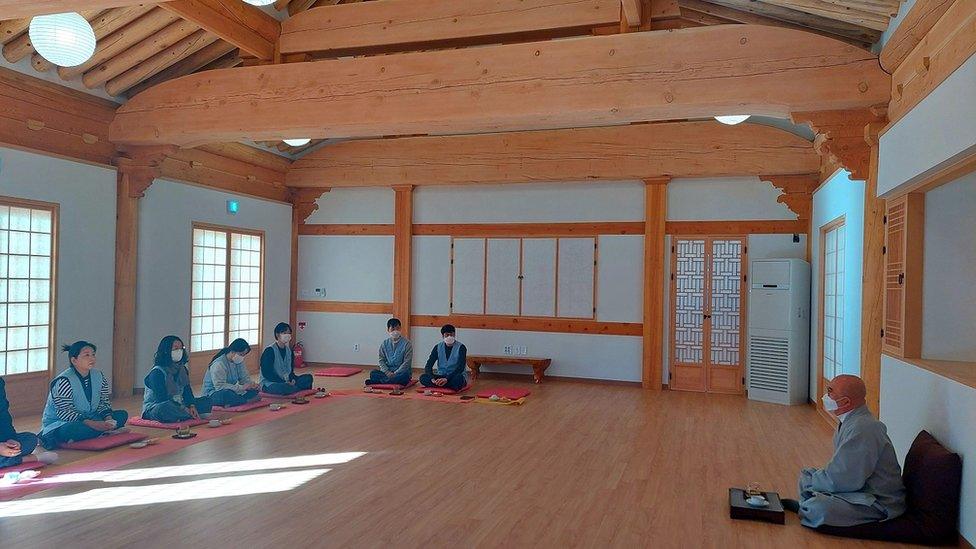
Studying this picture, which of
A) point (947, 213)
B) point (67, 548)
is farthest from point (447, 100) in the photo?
point (67, 548)

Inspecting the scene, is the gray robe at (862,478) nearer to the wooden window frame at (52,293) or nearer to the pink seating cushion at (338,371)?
the wooden window frame at (52,293)

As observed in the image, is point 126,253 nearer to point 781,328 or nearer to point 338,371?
point 338,371

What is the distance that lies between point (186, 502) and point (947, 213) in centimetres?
479

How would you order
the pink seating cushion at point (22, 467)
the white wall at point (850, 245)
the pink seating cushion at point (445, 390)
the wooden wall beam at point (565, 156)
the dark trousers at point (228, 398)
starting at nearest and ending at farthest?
1. the pink seating cushion at point (22, 467)
2. the white wall at point (850, 245)
3. the dark trousers at point (228, 398)
4. the pink seating cushion at point (445, 390)
5. the wooden wall beam at point (565, 156)

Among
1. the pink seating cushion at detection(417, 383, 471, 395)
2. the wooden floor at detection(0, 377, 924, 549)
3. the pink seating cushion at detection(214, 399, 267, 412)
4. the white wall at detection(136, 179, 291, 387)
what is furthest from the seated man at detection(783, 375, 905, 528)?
the white wall at detection(136, 179, 291, 387)

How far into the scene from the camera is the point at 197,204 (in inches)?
318

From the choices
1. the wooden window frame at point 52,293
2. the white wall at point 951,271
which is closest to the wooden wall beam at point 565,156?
the white wall at point 951,271

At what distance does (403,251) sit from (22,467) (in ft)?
18.7

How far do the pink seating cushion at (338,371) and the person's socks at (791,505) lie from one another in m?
6.29

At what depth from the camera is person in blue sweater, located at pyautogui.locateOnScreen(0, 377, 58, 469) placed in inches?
176

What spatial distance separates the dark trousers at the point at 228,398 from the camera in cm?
661

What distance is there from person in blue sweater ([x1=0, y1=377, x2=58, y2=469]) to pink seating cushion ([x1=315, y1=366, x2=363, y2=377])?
4521mm

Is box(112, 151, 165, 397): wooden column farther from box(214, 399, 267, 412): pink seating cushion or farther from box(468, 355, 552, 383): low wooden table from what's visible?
box(468, 355, 552, 383): low wooden table

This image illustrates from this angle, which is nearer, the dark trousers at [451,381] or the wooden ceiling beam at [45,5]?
the wooden ceiling beam at [45,5]
